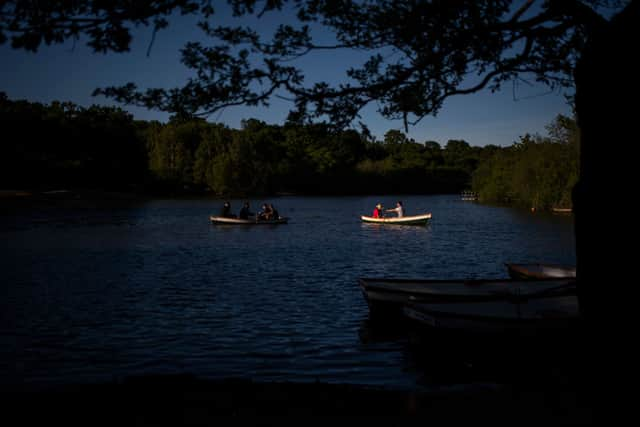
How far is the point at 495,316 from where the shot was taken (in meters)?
11.1

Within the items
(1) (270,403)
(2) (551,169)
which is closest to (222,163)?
(2) (551,169)

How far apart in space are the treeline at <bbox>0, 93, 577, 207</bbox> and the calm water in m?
25.3

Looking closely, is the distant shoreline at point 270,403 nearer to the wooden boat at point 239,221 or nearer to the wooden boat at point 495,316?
the wooden boat at point 495,316

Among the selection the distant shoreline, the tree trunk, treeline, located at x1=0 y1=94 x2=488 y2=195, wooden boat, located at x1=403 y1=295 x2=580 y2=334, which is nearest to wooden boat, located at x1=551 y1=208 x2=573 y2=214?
treeline, located at x1=0 y1=94 x2=488 y2=195

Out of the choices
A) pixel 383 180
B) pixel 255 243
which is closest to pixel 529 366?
pixel 255 243

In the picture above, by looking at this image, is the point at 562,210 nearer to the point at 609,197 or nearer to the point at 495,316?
the point at 495,316

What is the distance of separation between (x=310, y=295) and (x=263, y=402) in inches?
437

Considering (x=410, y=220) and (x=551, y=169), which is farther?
(x=551, y=169)

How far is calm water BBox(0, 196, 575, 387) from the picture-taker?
1094 centimetres

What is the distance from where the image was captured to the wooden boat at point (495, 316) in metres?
11.1

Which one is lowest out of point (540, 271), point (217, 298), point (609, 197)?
point (217, 298)

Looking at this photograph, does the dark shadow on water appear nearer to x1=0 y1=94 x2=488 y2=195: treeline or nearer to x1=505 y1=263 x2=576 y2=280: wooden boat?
x1=505 y1=263 x2=576 y2=280: wooden boat

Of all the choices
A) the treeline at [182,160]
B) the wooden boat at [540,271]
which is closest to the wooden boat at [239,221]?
the treeline at [182,160]

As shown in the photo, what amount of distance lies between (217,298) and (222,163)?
9928 cm
